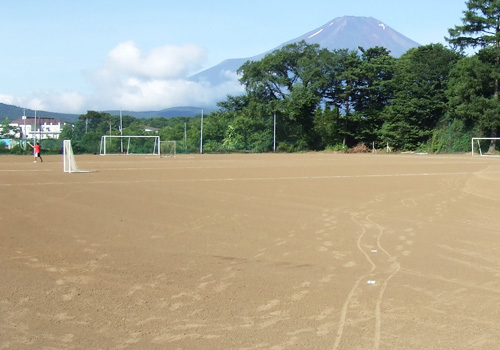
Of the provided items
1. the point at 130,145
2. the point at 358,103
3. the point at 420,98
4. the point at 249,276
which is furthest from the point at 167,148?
the point at 249,276

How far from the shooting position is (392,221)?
31.6ft

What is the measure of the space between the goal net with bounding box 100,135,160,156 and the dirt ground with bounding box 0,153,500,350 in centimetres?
4769

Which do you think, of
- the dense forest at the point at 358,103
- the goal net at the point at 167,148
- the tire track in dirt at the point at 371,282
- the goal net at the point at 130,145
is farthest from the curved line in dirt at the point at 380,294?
the goal net at the point at 130,145

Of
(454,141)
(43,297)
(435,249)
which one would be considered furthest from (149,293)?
(454,141)

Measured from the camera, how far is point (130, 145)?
195ft

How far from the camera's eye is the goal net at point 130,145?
5847 centimetres

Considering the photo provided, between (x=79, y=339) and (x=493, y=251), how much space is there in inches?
217

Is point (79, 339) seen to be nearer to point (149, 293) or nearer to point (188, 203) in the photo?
point (149, 293)

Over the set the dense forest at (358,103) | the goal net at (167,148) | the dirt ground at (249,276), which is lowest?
the dirt ground at (249,276)

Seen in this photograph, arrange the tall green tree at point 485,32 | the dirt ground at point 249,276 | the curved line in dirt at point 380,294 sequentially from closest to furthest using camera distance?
the curved line in dirt at point 380,294, the dirt ground at point 249,276, the tall green tree at point 485,32

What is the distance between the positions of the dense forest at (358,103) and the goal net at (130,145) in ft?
5.32

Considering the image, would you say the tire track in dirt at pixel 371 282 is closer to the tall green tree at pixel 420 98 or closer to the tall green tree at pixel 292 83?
the tall green tree at pixel 420 98

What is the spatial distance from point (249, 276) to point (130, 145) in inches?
2174

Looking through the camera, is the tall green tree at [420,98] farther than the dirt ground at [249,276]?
Yes
